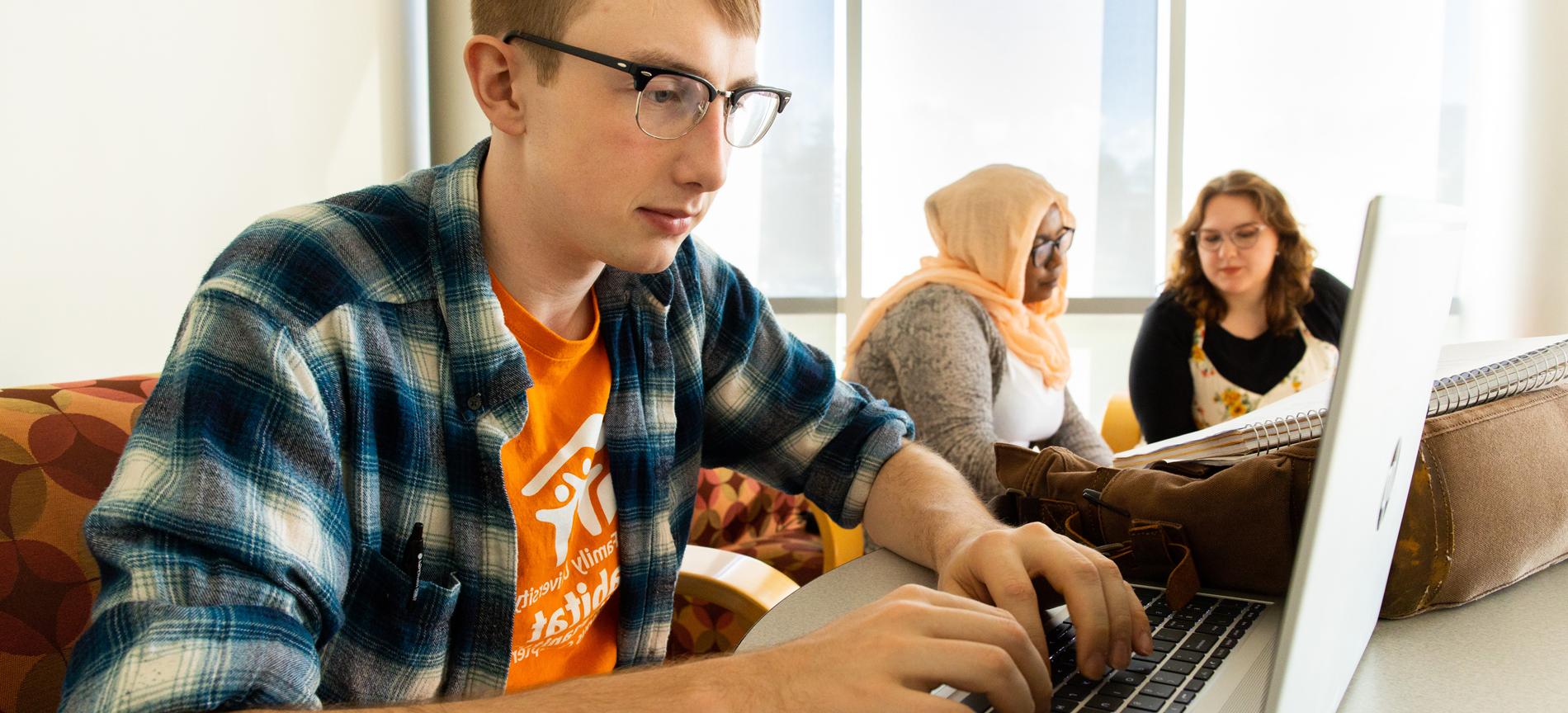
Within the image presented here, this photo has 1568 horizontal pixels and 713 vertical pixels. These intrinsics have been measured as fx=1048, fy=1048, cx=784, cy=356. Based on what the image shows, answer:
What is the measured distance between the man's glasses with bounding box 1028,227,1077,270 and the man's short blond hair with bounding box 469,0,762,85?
5.75ft

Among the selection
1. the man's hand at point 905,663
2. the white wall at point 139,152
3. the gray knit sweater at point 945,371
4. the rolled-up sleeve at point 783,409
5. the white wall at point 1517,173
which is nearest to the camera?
the man's hand at point 905,663

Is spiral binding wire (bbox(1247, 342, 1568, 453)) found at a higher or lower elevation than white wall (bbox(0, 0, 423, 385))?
lower

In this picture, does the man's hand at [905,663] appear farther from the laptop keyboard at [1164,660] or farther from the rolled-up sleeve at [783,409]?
the rolled-up sleeve at [783,409]

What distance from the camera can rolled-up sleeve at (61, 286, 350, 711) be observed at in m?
0.61

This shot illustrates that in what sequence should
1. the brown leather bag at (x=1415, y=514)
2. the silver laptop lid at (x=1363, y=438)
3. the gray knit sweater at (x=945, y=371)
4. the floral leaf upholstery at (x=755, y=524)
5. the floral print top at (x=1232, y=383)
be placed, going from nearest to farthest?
the silver laptop lid at (x=1363, y=438), the brown leather bag at (x=1415, y=514), the gray knit sweater at (x=945, y=371), the floral leaf upholstery at (x=755, y=524), the floral print top at (x=1232, y=383)

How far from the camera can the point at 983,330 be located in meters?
2.47

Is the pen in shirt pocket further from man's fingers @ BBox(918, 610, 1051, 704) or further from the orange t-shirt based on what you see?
man's fingers @ BBox(918, 610, 1051, 704)

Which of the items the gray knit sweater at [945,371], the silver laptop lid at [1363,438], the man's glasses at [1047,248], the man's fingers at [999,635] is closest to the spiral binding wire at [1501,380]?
the silver laptop lid at [1363,438]

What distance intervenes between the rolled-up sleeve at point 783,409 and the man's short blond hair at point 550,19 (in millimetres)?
327

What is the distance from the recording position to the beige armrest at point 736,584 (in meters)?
1.55

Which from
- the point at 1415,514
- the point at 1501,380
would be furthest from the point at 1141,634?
the point at 1501,380

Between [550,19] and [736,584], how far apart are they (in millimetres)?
899

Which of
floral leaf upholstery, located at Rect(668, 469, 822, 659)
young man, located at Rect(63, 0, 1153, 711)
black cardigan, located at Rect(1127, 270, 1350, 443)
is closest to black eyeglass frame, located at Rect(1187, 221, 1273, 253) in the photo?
black cardigan, located at Rect(1127, 270, 1350, 443)

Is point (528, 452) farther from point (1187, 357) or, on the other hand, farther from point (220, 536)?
point (1187, 357)
